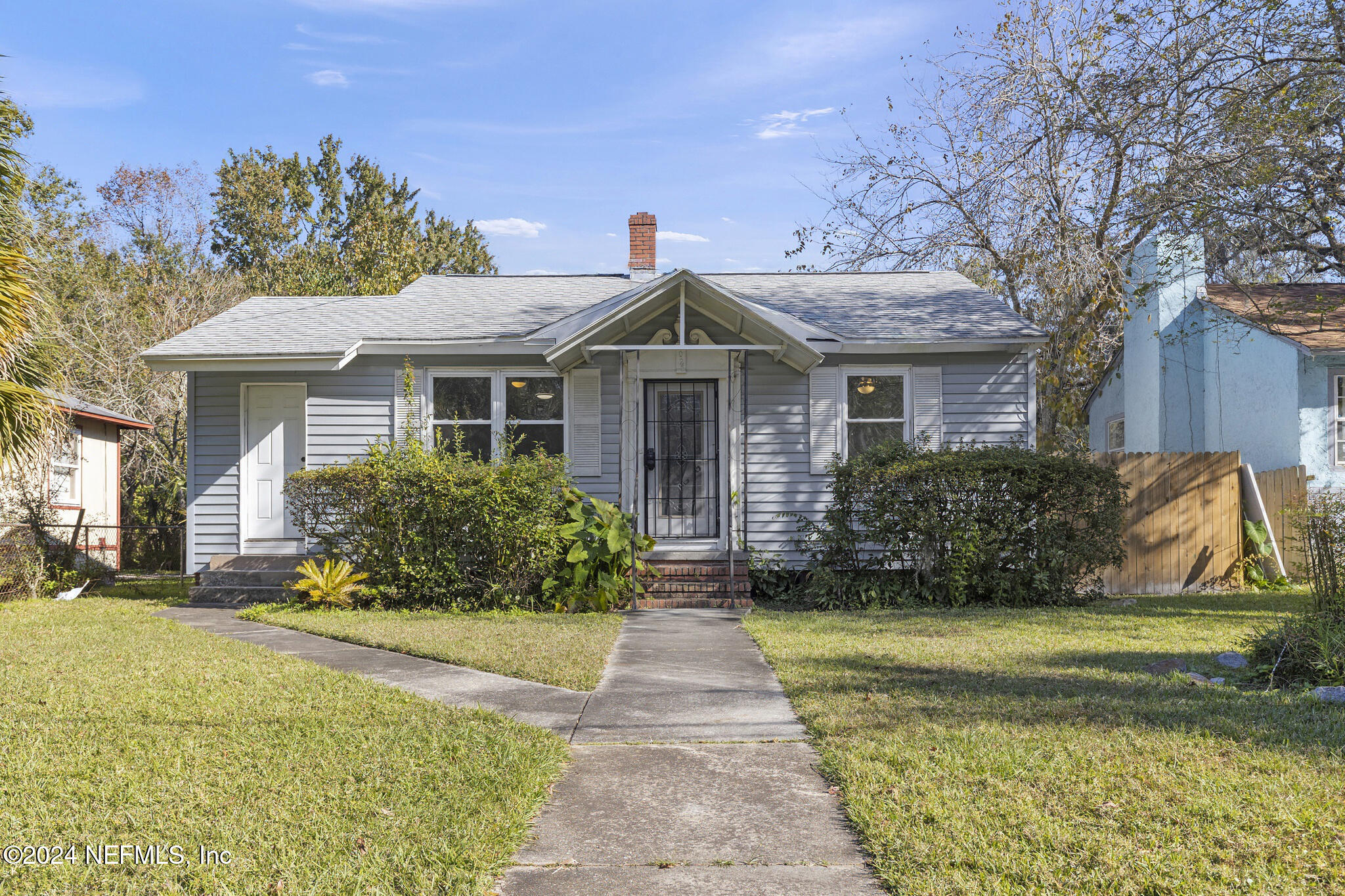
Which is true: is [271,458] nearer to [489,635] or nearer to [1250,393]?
[489,635]

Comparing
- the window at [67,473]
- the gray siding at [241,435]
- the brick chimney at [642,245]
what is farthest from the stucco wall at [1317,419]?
the window at [67,473]

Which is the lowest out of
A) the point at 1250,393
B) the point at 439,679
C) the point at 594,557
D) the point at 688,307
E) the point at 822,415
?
the point at 439,679

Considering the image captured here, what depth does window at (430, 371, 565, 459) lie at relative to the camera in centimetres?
1259

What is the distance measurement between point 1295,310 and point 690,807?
58.2 feet

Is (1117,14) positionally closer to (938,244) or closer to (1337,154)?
(1337,154)

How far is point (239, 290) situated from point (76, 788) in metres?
25.0

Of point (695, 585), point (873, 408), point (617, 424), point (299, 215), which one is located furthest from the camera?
point (299, 215)

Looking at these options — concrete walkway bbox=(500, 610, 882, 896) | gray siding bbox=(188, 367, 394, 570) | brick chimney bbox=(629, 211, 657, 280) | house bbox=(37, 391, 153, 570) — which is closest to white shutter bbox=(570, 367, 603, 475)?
gray siding bbox=(188, 367, 394, 570)

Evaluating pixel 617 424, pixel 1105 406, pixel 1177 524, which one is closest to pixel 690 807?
pixel 617 424

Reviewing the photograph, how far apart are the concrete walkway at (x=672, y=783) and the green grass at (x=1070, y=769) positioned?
7.8 inches

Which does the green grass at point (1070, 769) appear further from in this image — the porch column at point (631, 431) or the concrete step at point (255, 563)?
the concrete step at point (255, 563)

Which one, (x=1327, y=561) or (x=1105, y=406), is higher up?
(x=1105, y=406)

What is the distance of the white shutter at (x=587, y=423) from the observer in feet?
40.7

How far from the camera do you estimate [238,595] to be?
11.6 m
